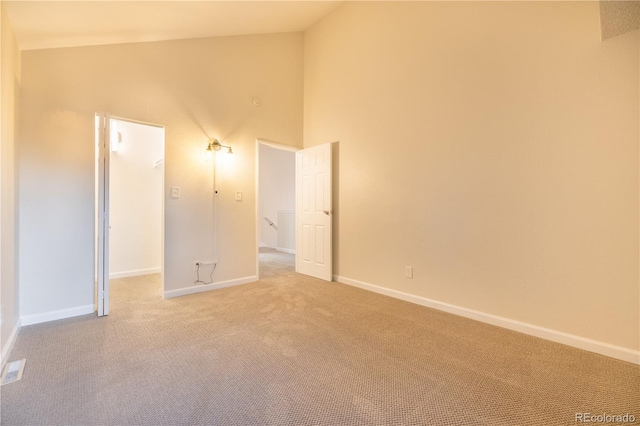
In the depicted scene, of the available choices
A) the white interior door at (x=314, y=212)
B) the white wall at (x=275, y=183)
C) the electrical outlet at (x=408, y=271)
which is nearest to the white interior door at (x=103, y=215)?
the white interior door at (x=314, y=212)

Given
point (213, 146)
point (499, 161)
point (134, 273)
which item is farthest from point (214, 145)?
point (499, 161)

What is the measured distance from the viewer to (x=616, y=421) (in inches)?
53.2

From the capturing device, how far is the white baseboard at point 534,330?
1926 millimetres

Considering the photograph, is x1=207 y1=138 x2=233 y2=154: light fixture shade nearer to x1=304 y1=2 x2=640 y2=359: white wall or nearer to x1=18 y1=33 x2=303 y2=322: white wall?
x1=18 y1=33 x2=303 y2=322: white wall

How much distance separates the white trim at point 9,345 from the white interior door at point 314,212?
3090 mm

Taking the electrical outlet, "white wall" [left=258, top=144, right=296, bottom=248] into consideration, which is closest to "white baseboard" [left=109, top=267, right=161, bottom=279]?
"white wall" [left=258, top=144, right=296, bottom=248]

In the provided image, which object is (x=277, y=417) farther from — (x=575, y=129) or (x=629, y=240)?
(x=575, y=129)

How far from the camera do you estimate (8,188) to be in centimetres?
202

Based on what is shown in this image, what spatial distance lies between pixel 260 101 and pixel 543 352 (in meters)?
4.16

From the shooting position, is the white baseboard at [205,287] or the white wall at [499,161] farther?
the white baseboard at [205,287]

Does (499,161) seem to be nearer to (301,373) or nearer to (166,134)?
(301,373)

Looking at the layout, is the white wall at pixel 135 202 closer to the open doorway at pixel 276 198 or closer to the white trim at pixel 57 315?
the white trim at pixel 57 315

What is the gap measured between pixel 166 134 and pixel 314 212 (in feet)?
7.18

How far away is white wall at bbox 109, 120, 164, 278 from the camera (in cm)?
409
